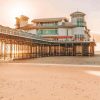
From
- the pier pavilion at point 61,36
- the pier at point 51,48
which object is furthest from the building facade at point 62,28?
the pier at point 51,48

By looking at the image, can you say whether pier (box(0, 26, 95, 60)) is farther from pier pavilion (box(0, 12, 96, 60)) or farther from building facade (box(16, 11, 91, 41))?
building facade (box(16, 11, 91, 41))

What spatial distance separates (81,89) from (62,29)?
40780mm

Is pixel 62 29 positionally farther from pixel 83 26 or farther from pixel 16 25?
pixel 16 25

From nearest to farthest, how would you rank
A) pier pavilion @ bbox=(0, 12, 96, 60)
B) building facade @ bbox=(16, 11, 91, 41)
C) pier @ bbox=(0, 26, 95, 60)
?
1. pier @ bbox=(0, 26, 95, 60)
2. pier pavilion @ bbox=(0, 12, 96, 60)
3. building facade @ bbox=(16, 11, 91, 41)

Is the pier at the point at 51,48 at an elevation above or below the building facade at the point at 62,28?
below

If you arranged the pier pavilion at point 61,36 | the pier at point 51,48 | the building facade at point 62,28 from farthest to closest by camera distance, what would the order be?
the building facade at point 62,28, the pier pavilion at point 61,36, the pier at point 51,48

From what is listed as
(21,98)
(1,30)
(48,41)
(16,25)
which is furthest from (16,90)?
(16,25)

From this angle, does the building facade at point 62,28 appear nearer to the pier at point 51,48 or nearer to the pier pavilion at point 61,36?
the pier pavilion at point 61,36

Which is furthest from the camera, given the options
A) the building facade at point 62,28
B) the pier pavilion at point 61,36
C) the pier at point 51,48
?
the building facade at point 62,28

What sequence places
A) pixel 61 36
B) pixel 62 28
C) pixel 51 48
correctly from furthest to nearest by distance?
pixel 51 48 → pixel 62 28 → pixel 61 36

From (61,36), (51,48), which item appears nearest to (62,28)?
(61,36)

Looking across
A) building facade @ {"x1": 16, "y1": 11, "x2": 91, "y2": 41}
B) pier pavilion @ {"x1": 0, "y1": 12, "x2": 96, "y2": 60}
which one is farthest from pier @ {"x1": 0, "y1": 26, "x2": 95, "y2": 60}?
building facade @ {"x1": 16, "y1": 11, "x2": 91, "y2": 41}

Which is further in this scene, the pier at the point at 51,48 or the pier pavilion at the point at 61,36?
the pier pavilion at the point at 61,36

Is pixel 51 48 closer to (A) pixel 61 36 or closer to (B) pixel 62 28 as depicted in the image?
(A) pixel 61 36
